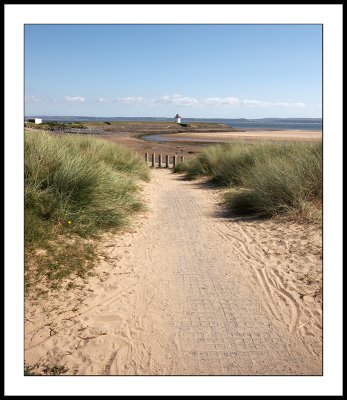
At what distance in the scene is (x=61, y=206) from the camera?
6086mm

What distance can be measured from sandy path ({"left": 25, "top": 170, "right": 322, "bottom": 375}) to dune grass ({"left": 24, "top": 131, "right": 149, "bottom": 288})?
0.44 metres

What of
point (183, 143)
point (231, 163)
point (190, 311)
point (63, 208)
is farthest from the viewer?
point (183, 143)

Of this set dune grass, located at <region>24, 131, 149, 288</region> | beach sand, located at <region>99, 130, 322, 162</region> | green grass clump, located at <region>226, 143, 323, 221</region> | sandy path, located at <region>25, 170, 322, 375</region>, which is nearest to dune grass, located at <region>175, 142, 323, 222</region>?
green grass clump, located at <region>226, 143, 323, 221</region>

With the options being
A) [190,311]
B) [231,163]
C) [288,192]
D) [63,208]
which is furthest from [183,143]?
[190,311]

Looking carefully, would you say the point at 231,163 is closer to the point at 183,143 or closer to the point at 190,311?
the point at 190,311

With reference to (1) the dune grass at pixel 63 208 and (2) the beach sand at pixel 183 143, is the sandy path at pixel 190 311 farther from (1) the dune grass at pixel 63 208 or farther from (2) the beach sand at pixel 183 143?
(2) the beach sand at pixel 183 143

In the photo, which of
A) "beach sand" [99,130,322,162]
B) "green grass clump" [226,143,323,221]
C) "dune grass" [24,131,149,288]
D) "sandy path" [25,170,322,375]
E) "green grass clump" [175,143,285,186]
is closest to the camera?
"sandy path" [25,170,322,375]

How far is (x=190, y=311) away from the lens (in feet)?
13.2

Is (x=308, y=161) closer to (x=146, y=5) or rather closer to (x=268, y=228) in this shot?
(x=268, y=228)

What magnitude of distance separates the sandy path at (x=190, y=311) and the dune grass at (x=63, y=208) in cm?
44

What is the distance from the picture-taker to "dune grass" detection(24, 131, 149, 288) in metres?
4.95

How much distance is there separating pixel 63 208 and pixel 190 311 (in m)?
3.14

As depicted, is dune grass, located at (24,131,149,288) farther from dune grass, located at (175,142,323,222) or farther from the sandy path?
dune grass, located at (175,142,323,222)

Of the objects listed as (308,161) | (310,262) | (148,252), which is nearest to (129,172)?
(308,161)
